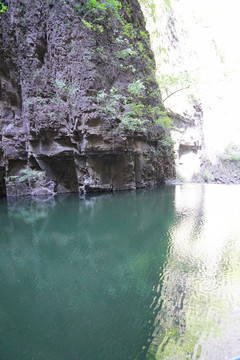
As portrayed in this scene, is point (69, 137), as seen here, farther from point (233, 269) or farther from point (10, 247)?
point (233, 269)

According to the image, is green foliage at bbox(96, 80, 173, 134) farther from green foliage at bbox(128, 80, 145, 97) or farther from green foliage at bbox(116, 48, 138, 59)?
green foliage at bbox(116, 48, 138, 59)

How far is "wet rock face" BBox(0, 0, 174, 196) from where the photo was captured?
979 cm

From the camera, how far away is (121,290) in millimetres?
2676

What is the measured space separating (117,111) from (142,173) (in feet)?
11.7

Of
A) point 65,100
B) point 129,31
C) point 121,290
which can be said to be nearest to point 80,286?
point 121,290

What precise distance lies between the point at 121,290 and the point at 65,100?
9.58 meters

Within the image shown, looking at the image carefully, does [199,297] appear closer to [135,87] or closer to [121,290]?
[121,290]

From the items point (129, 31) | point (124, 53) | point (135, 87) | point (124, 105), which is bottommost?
point (124, 105)

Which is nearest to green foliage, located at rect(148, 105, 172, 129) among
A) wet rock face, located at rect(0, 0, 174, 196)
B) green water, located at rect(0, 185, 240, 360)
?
wet rock face, located at rect(0, 0, 174, 196)

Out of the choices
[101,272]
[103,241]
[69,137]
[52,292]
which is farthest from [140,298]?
[69,137]

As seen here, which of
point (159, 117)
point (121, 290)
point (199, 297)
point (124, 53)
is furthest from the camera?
point (159, 117)

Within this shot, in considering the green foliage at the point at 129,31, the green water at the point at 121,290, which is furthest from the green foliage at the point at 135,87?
the green water at the point at 121,290

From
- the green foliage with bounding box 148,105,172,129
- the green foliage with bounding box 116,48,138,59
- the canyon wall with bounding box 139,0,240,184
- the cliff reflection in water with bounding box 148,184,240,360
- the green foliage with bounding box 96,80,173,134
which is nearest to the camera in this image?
the cliff reflection in water with bounding box 148,184,240,360

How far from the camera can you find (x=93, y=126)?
959 centimetres
